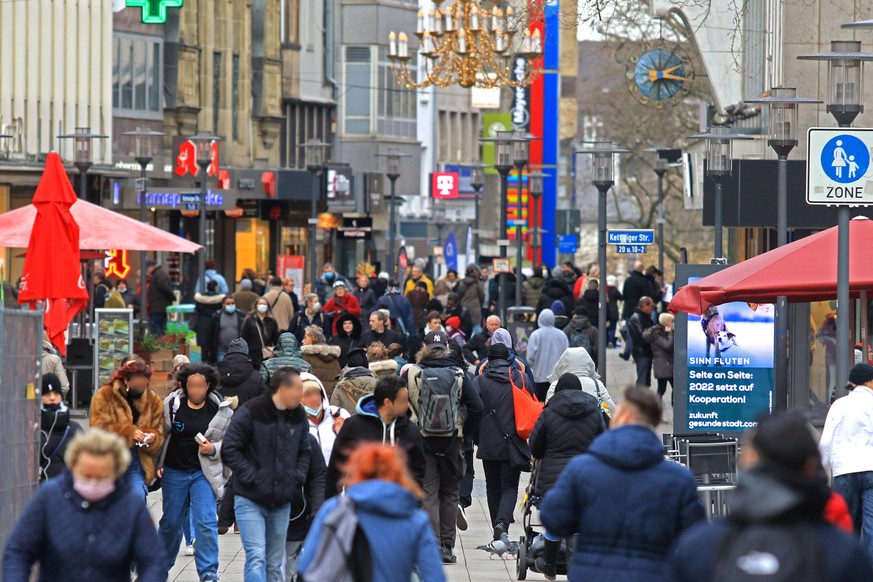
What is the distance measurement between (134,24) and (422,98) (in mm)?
34507

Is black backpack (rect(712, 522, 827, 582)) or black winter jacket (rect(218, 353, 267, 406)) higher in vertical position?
black backpack (rect(712, 522, 827, 582))

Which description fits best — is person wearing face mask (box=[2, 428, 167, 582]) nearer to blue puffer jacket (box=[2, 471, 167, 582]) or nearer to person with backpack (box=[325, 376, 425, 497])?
blue puffer jacket (box=[2, 471, 167, 582])

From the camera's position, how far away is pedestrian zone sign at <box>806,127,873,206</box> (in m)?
13.1

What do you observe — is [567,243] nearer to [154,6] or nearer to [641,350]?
[641,350]

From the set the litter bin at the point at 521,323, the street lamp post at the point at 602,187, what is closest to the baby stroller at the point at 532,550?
the street lamp post at the point at 602,187

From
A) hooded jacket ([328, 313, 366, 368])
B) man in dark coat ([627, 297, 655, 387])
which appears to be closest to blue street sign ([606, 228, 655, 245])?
man in dark coat ([627, 297, 655, 387])

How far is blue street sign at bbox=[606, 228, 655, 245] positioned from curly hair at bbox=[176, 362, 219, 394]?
16237mm

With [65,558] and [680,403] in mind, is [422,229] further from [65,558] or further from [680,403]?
[65,558]

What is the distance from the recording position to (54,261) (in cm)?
1775

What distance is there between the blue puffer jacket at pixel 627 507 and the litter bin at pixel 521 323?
22.6 meters

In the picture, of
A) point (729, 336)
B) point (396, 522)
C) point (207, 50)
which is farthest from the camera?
point (207, 50)

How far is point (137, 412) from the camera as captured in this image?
12172 mm

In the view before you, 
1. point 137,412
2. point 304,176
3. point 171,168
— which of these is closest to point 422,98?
point 304,176

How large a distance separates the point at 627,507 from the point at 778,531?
1.95 metres
